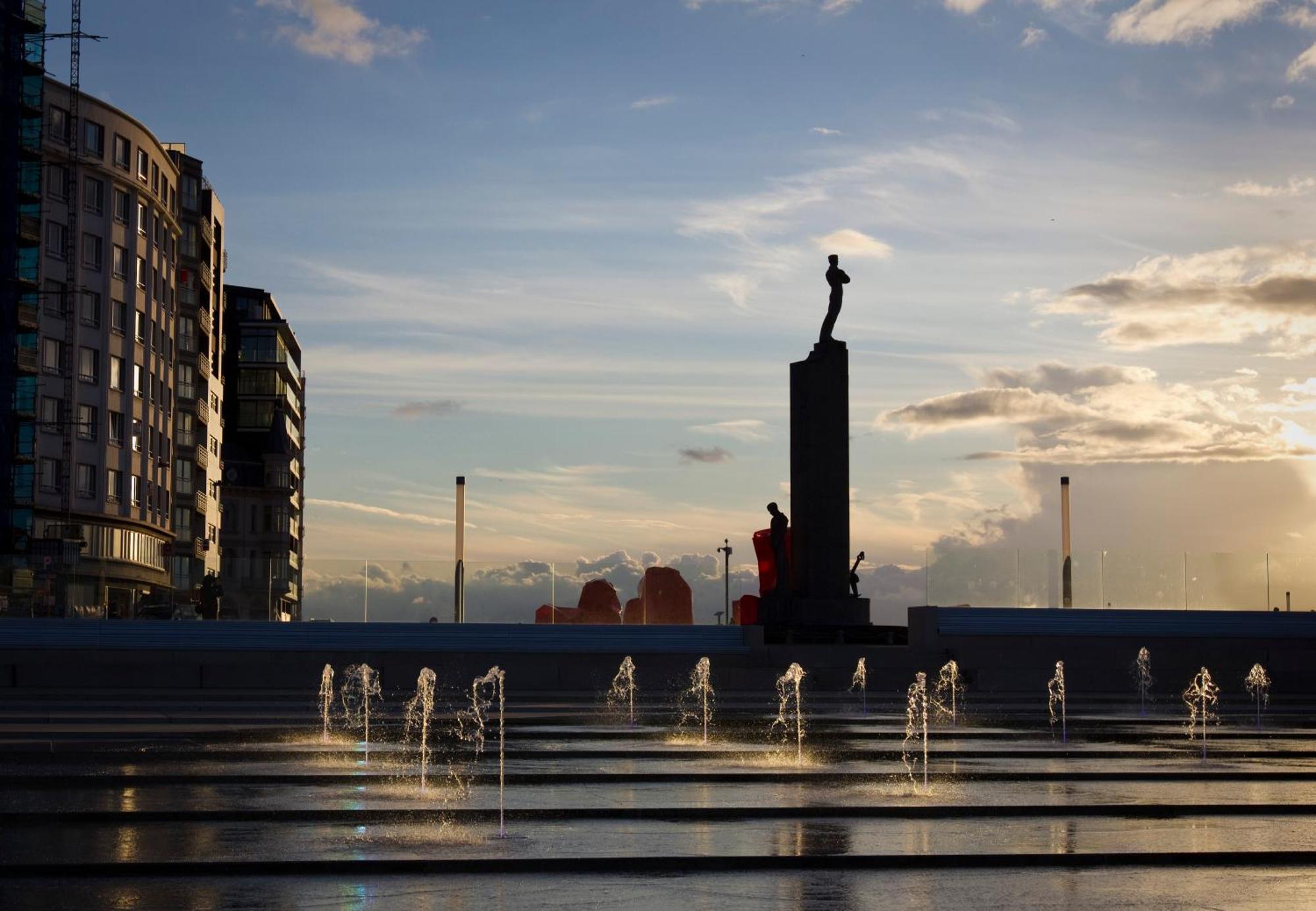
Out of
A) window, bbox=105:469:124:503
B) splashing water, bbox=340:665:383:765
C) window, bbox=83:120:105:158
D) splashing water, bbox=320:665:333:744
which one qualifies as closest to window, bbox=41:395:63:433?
window, bbox=105:469:124:503

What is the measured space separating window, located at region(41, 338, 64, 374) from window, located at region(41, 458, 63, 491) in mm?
3666

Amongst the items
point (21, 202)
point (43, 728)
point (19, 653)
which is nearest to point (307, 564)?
point (19, 653)

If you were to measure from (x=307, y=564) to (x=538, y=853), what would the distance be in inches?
1293

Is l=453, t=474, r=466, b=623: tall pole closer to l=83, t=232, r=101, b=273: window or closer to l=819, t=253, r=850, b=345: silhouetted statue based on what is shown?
l=819, t=253, r=850, b=345: silhouetted statue

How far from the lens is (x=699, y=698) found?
31156mm

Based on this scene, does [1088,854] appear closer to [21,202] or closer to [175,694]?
[175,694]

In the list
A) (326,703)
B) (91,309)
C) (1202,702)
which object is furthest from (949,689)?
(91,309)

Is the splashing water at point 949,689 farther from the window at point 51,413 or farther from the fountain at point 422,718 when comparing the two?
the window at point 51,413

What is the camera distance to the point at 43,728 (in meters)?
20.1

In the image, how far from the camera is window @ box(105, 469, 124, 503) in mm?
67500

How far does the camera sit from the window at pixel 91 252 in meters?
67.7

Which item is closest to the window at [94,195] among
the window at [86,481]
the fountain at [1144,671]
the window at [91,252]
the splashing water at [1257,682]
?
the window at [91,252]

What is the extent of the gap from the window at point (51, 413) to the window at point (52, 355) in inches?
45.8

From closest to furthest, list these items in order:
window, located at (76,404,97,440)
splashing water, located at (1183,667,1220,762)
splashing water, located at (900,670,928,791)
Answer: splashing water, located at (900,670,928,791), splashing water, located at (1183,667,1220,762), window, located at (76,404,97,440)
